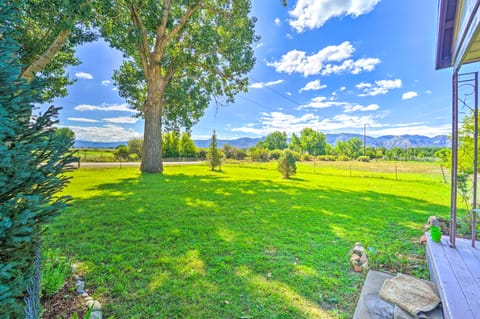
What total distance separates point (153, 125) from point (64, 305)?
9306mm

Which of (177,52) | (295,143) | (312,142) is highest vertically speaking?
(177,52)

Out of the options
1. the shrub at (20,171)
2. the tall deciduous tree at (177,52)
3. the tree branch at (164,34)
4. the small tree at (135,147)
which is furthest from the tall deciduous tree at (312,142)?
the shrub at (20,171)

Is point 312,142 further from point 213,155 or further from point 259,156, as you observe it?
point 213,155

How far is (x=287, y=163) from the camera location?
11.4 metres

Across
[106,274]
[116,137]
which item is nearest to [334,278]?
[106,274]

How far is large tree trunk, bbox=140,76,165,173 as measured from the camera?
9.78m

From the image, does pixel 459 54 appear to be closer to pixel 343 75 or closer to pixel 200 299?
pixel 200 299

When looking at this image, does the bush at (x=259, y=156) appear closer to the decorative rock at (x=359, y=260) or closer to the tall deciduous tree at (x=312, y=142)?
the tall deciduous tree at (x=312, y=142)

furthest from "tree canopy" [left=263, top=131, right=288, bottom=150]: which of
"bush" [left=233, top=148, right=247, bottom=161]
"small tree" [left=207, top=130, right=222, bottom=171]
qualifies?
"small tree" [left=207, top=130, right=222, bottom=171]

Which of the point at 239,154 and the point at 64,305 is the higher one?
the point at 239,154

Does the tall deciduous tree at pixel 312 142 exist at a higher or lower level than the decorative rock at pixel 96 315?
higher

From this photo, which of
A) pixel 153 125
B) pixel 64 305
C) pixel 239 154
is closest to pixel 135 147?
pixel 239 154

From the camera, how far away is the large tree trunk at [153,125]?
978 centimetres

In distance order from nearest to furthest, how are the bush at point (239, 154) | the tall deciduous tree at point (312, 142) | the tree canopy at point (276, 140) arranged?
the bush at point (239, 154)
the tall deciduous tree at point (312, 142)
the tree canopy at point (276, 140)
